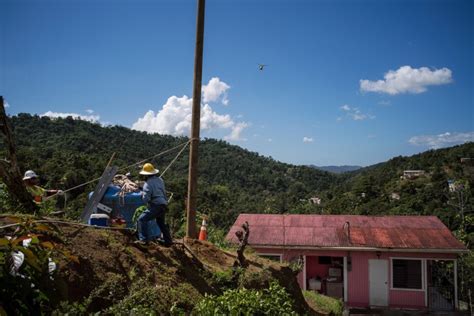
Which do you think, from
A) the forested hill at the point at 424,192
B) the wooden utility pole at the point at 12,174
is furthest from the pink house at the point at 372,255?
the forested hill at the point at 424,192

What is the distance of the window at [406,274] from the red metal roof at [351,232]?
1.05 meters

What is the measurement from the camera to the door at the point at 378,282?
16453 mm

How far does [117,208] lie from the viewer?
291 inches

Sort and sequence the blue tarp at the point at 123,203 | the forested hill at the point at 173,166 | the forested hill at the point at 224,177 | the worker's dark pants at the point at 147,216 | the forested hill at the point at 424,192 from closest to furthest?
1. the worker's dark pants at the point at 147,216
2. the blue tarp at the point at 123,203
3. the forested hill at the point at 173,166
4. the forested hill at the point at 224,177
5. the forested hill at the point at 424,192

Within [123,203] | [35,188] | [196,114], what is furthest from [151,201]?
[196,114]

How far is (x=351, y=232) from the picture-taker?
56.9 feet

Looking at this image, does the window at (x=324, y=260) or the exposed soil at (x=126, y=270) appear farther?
the window at (x=324, y=260)

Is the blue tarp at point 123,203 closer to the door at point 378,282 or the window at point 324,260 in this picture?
the door at point 378,282

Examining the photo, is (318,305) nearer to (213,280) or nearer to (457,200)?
(213,280)

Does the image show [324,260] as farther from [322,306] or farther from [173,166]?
[173,166]

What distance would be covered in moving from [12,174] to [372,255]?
14.7m

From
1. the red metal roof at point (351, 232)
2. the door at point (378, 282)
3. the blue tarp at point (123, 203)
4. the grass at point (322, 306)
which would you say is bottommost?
the door at point (378, 282)

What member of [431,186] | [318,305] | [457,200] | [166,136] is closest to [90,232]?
[318,305]

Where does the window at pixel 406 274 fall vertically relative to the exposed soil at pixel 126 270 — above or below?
below
